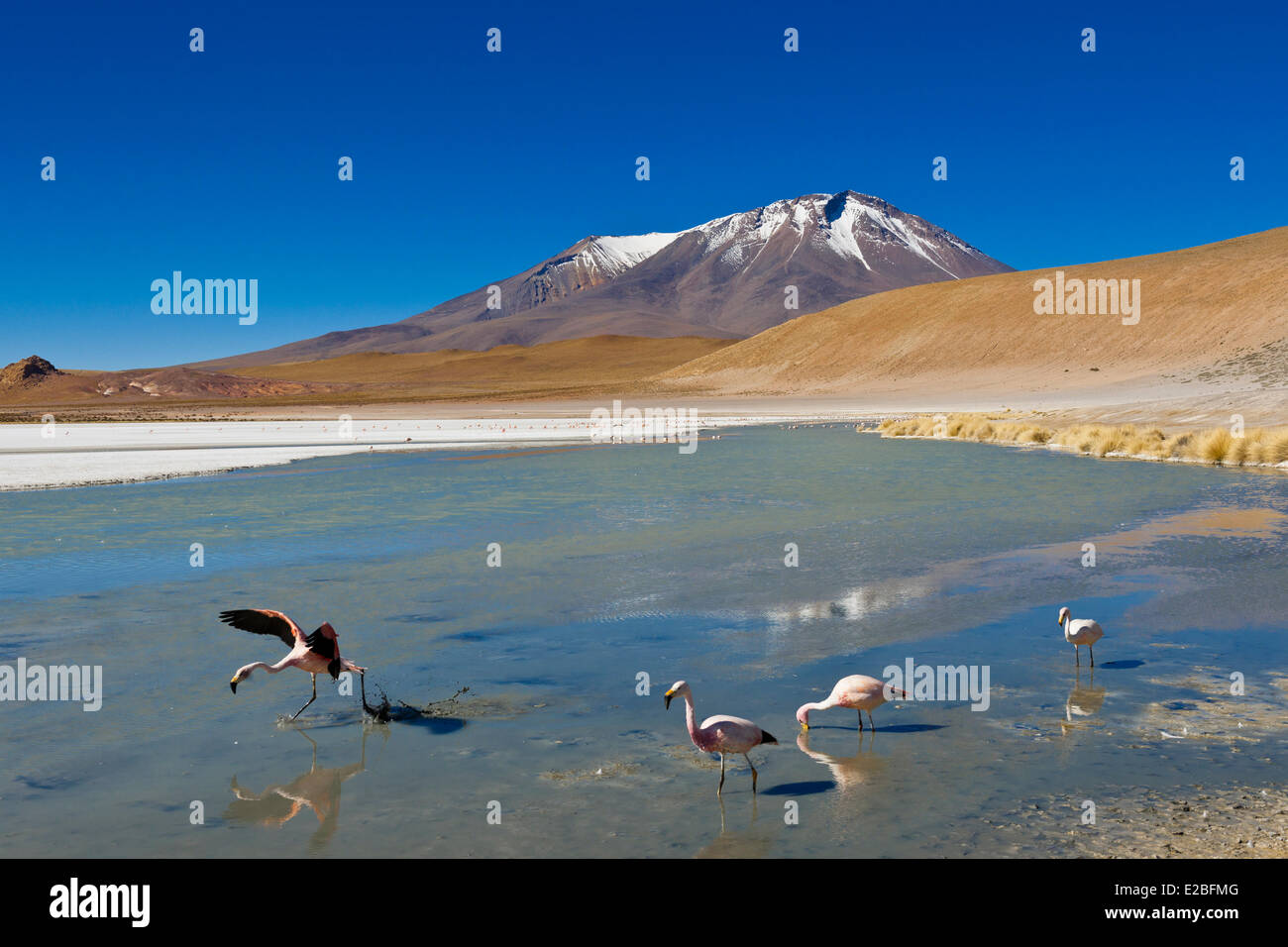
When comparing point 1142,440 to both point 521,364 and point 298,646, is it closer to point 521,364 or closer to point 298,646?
point 298,646

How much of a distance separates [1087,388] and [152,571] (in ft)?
203

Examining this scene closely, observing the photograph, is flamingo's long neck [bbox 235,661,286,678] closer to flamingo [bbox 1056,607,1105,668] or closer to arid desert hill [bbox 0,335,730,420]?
Answer: flamingo [bbox 1056,607,1105,668]

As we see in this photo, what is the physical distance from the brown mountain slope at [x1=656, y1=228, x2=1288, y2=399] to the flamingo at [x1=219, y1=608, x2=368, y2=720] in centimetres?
5139

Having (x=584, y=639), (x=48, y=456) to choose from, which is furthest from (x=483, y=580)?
(x=48, y=456)

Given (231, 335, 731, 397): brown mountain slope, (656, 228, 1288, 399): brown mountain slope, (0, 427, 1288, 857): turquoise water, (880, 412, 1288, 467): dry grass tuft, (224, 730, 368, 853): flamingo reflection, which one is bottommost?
(224, 730, 368, 853): flamingo reflection

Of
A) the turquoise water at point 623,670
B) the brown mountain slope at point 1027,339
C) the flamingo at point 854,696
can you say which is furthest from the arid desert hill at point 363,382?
the flamingo at point 854,696

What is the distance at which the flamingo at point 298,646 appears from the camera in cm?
617

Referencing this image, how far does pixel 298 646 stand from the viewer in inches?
248

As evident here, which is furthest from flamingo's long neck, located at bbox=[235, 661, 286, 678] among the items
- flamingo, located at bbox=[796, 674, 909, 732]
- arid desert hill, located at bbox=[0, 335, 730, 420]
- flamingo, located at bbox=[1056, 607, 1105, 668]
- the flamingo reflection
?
arid desert hill, located at bbox=[0, 335, 730, 420]

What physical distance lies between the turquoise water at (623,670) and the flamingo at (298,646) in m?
0.33

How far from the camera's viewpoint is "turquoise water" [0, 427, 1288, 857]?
4.79 m
